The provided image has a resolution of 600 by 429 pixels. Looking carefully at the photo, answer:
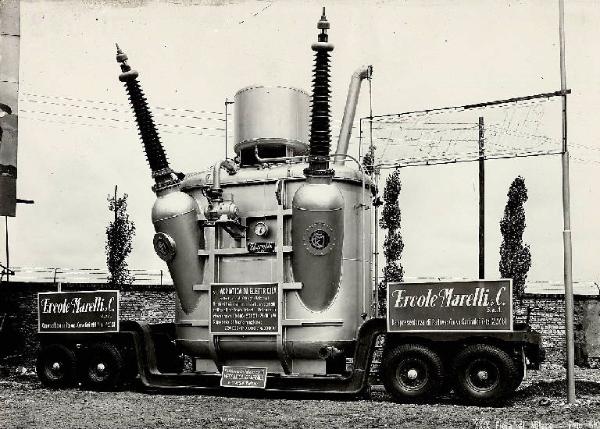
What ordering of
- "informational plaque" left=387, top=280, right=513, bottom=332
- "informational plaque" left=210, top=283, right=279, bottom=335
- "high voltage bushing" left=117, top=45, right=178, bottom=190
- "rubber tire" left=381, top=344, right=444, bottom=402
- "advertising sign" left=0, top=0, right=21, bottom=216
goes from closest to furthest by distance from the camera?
"informational plaque" left=387, top=280, right=513, bottom=332
"rubber tire" left=381, top=344, right=444, bottom=402
"informational plaque" left=210, top=283, right=279, bottom=335
"high voltage bushing" left=117, top=45, right=178, bottom=190
"advertising sign" left=0, top=0, right=21, bottom=216

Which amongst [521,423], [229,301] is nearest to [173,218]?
[229,301]

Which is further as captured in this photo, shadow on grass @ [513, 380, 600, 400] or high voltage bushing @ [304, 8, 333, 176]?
shadow on grass @ [513, 380, 600, 400]

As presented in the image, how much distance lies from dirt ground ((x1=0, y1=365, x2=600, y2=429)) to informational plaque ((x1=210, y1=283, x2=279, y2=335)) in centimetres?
131

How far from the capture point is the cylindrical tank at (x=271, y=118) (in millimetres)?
15883

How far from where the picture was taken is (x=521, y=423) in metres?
11.0

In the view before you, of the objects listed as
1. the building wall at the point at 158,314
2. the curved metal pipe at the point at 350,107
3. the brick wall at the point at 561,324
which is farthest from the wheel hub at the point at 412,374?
the brick wall at the point at 561,324

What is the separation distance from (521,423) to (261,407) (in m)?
4.36

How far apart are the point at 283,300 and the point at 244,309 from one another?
82cm

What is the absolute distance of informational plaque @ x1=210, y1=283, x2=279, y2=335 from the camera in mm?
14906

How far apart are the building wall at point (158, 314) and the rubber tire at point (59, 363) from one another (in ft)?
27.0

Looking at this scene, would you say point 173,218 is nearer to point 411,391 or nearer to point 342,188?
point 342,188

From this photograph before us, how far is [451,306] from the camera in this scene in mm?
13516

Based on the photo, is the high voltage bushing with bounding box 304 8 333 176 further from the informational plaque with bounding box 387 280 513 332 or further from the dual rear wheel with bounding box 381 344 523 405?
the dual rear wheel with bounding box 381 344 523 405

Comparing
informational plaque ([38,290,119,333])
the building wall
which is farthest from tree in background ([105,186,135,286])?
informational plaque ([38,290,119,333])
